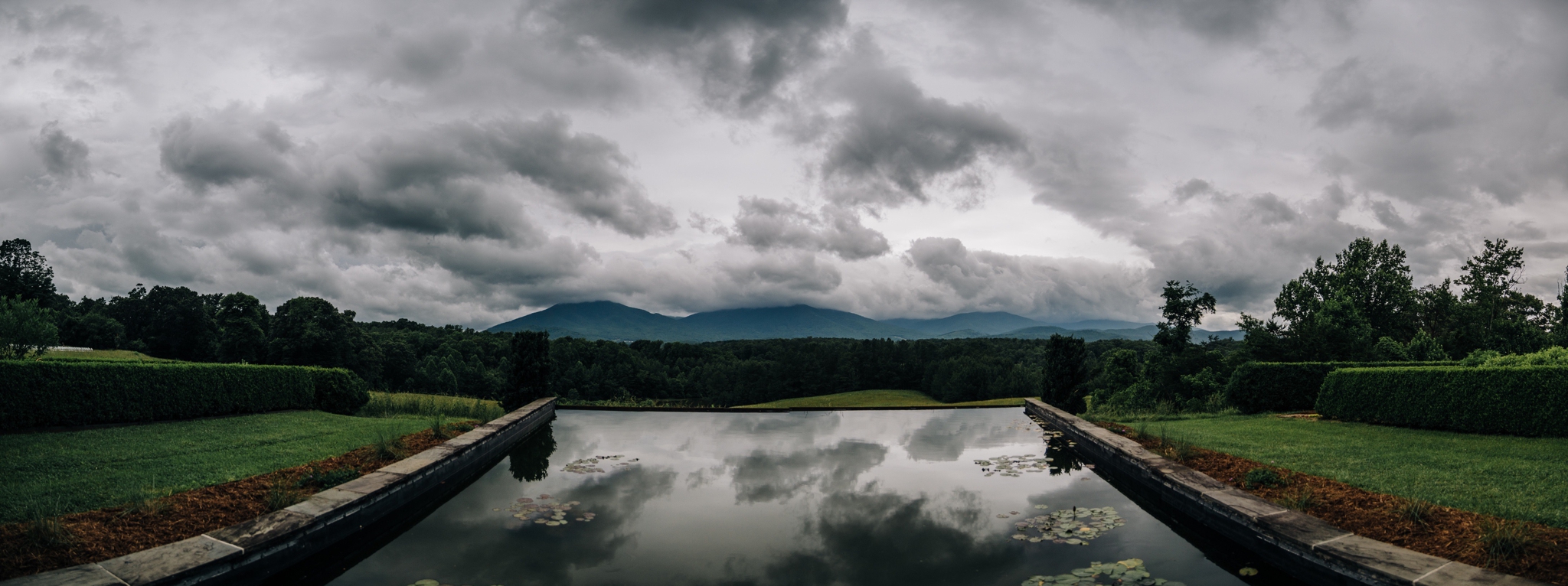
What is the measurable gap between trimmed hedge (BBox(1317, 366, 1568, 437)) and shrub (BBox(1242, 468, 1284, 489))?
214 inches

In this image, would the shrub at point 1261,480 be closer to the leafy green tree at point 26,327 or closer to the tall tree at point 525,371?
the tall tree at point 525,371

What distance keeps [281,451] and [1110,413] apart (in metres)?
15.7

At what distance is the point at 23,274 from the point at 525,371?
5562cm

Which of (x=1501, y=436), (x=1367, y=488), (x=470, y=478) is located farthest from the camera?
(x=1501, y=436)

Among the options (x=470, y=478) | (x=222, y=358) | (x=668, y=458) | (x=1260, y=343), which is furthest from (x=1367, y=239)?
(x=222, y=358)

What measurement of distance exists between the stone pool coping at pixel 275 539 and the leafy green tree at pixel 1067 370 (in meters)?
12.5

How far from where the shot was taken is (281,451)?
7512mm

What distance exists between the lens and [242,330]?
3616 cm

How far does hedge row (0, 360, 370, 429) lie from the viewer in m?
8.20

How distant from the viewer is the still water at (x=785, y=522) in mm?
4320

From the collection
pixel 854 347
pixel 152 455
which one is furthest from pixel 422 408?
pixel 854 347

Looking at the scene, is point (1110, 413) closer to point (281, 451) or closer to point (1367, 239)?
point (281, 451)

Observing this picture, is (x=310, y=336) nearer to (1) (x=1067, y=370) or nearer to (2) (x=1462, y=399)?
(1) (x=1067, y=370)

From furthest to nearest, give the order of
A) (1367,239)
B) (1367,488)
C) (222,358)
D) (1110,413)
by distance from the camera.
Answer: (222,358) < (1367,239) < (1110,413) < (1367,488)
